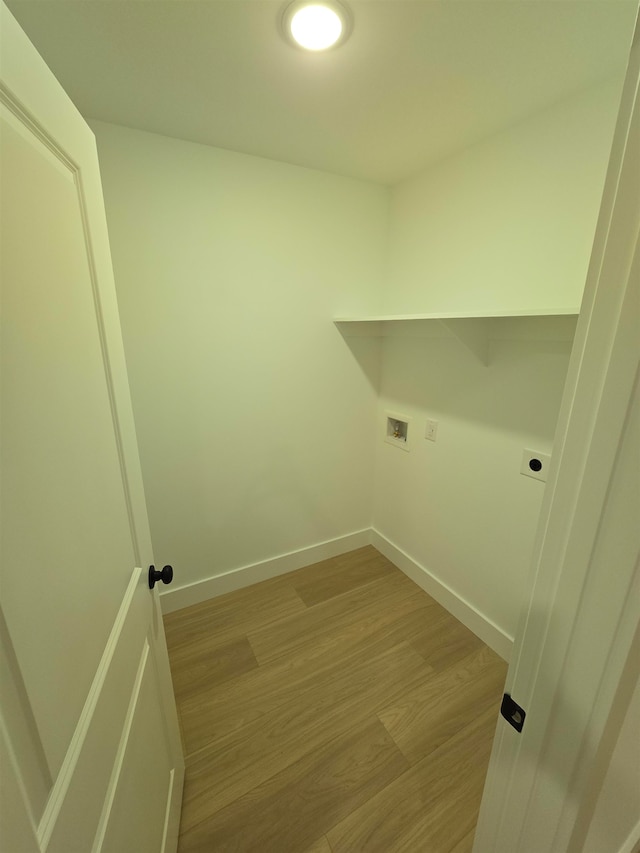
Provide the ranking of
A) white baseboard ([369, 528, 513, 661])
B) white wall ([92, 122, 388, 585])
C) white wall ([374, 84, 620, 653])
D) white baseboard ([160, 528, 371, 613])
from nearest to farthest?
white wall ([374, 84, 620, 653])
white wall ([92, 122, 388, 585])
white baseboard ([369, 528, 513, 661])
white baseboard ([160, 528, 371, 613])

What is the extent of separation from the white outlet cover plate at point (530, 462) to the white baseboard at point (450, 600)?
32.7 inches

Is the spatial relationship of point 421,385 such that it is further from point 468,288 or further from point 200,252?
point 200,252

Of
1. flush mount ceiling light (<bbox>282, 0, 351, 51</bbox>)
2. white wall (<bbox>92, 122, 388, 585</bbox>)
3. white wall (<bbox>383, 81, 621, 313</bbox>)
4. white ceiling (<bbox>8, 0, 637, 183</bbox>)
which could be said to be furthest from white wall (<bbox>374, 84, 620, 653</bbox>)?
flush mount ceiling light (<bbox>282, 0, 351, 51</bbox>)

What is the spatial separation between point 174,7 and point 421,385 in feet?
5.53

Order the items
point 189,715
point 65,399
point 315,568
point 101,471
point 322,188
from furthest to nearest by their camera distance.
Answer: point 315,568 → point 322,188 → point 189,715 → point 101,471 → point 65,399

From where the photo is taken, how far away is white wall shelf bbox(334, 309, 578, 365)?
4.21 feet

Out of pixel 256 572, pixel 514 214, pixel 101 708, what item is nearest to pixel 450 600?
pixel 256 572

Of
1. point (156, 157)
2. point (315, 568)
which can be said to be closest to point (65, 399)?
point (156, 157)

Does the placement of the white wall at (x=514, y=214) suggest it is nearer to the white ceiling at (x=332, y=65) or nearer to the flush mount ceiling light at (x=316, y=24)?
the white ceiling at (x=332, y=65)

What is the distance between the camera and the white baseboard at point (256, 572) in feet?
6.50

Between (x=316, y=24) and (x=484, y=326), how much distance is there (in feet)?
3.83

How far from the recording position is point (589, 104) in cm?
117

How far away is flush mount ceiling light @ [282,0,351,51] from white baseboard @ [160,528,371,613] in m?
2.31

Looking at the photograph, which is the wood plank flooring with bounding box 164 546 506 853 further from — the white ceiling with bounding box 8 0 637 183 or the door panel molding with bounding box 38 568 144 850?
the white ceiling with bounding box 8 0 637 183
